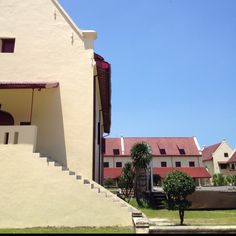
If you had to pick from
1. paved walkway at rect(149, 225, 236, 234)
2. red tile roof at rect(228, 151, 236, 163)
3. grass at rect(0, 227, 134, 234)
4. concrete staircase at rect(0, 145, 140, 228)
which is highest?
red tile roof at rect(228, 151, 236, 163)

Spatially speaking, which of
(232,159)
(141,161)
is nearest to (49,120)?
(141,161)

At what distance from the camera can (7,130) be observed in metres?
11.0

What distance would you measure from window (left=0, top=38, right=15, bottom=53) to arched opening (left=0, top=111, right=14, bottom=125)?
330cm

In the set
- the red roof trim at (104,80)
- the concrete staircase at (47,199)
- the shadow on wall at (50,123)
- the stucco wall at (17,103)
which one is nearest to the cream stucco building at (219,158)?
the red roof trim at (104,80)

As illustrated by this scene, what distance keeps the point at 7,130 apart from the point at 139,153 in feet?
58.3

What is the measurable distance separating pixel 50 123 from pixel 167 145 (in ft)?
145

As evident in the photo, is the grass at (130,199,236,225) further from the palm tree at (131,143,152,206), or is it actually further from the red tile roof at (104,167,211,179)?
the red tile roof at (104,167,211,179)

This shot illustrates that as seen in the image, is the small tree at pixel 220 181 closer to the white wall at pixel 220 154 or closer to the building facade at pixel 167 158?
the building facade at pixel 167 158

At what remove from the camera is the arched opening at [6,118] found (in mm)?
13430

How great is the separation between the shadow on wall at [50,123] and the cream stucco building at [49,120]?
1.8 inches

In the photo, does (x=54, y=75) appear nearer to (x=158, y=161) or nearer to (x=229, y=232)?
(x=229, y=232)

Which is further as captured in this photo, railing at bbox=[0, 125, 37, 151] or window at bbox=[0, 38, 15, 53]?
window at bbox=[0, 38, 15, 53]

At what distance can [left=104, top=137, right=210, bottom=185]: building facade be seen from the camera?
167 feet

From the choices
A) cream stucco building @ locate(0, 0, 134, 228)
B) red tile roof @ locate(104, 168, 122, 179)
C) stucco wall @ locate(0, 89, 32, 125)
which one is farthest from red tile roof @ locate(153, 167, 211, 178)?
stucco wall @ locate(0, 89, 32, 125)
